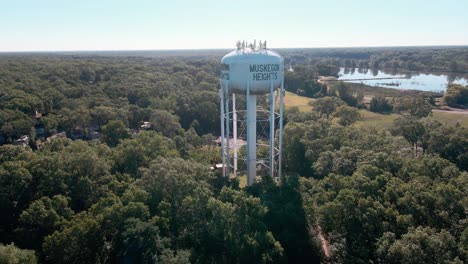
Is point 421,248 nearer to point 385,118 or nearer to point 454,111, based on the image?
point 385,118

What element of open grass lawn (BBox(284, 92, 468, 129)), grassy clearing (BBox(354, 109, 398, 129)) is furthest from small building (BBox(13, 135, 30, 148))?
grassy clearing (BBox(354, 109, 398, 129))

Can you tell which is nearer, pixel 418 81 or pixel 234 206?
pixel 234 206

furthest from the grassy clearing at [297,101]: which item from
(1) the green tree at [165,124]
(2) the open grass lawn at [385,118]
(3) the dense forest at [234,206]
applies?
(3) the dense forest at [234,206]

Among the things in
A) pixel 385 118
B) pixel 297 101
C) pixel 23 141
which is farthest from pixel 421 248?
pixel 297 101

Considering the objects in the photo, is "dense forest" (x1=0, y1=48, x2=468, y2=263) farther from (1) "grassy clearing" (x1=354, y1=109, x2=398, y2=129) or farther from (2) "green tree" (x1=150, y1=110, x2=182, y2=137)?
(1) "grassy clearing" (x1=354, y1=109, x2=398, y2=129)

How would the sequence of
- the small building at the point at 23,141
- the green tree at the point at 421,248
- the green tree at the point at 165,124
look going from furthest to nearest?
the small building at the point at 23,141 → the green tree at the point at 165,124 → the green tree at the point at 421,248

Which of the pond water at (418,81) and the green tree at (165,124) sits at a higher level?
the green tree at (165,124)

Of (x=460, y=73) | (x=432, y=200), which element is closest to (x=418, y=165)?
(x=432, y=200)

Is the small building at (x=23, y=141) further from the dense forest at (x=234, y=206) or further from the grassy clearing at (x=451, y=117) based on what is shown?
the grassy clearing at (x=451, y=117)

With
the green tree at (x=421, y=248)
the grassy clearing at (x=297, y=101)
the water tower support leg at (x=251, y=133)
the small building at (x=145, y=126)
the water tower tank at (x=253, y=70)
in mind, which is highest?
the water tower tank at (x=253, y=70)
